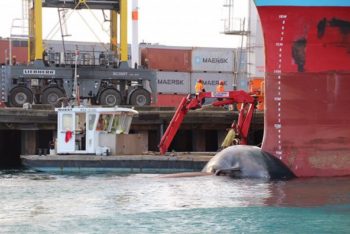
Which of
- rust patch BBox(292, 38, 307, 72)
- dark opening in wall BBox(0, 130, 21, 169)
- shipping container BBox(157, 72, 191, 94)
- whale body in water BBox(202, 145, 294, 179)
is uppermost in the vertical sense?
rust patch BBox(292, 38, 307, 72)

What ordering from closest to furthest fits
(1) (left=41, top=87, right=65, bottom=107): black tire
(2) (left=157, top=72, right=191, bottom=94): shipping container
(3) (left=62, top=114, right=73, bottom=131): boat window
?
(3) (left=62, top=114, right=73, bottom=131): boat window < (1) (left=41, top=87, right=65, bottom=107): black tire < (2) (left=157, top=72, right=191, bottom=94): shipping container

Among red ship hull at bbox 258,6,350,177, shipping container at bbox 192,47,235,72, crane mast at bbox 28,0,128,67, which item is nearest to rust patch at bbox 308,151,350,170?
red ship hull at bbox 258,6,350,177

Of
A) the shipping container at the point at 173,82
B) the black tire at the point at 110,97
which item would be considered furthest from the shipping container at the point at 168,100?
the black tire at the point at 110,97

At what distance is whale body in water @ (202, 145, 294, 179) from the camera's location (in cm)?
1722

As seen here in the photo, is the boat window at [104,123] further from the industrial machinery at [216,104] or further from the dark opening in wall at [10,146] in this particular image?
the dark opening in wall at [10,146]

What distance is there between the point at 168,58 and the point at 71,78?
14.2 metres

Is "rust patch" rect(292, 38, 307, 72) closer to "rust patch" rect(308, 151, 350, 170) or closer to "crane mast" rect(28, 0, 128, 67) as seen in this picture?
"rust patch" rect(308, 151, 350, 170)

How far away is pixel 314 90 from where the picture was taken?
17.1 m

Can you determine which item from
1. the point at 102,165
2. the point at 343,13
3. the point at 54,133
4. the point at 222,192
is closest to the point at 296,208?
the point at 222,192

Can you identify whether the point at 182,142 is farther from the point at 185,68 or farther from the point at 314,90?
the point at 185,68

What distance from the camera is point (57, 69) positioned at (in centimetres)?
2980

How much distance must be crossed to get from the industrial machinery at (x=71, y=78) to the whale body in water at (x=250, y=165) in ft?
42.5

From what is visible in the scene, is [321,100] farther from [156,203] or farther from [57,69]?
[57,69]

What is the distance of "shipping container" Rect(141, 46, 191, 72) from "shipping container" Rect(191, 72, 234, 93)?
2.44 ft
